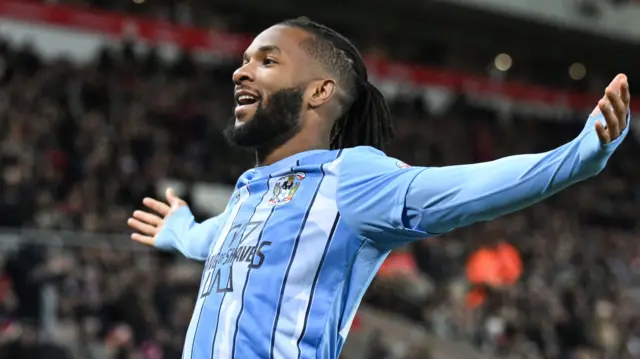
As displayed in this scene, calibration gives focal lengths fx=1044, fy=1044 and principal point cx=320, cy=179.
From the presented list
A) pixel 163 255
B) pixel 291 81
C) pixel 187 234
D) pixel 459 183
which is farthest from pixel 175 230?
pixel 163 255

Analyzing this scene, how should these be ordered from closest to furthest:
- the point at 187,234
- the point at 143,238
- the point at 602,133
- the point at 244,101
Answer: the point at 602,133, the point at 244,101, the point at 187,234, the point at 143,238

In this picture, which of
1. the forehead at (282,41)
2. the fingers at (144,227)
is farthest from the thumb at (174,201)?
the forehead at (282,41)

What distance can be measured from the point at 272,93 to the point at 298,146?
17 centimetres

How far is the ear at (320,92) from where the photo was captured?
2.87 meters

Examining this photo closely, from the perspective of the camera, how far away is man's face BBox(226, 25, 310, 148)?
9.31 feet

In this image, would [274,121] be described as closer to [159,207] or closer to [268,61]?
[268,61]

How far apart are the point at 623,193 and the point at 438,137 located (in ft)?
12.3

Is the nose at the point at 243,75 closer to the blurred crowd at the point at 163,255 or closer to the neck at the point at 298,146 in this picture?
the neck at the point at 298,146

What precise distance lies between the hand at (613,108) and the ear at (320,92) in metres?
0.90

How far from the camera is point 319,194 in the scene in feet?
8.74

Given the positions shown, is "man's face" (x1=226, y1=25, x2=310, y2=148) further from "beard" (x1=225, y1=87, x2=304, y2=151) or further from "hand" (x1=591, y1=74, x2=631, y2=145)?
"hand" (x1=591, y1=74, x2=631, y2=145)

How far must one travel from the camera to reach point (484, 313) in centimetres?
1105

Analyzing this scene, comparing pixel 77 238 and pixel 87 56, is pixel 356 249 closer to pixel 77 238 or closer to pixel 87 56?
pixel 77 238

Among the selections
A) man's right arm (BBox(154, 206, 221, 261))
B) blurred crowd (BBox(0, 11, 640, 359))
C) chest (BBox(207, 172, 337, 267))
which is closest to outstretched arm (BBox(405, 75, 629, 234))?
chest (BBox(207, 172, 337, 267))
